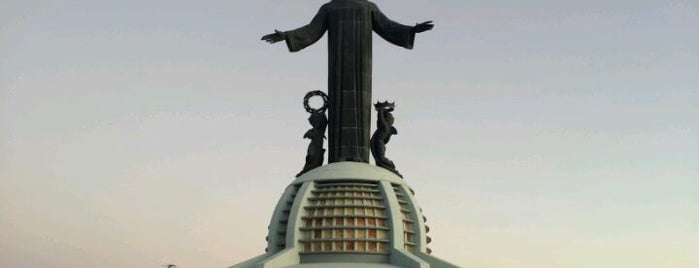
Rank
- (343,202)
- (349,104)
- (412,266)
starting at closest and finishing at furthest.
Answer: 1. (412,266)
2. (343,202)
3. (349,104)

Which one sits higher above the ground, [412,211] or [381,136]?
[381,136]

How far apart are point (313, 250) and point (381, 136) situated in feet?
19.2

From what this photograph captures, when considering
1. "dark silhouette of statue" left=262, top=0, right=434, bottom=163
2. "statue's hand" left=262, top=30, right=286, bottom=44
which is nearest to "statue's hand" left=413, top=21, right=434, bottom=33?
"dark silhouette of statue" left=262, top=0, right=434, bottom=163

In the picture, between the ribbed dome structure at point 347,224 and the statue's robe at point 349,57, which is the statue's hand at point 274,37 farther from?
the ribbed dome structure at point 347,224

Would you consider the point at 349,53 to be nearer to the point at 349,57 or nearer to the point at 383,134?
the point at 349,57

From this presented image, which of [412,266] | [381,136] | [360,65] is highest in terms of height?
[360,65]

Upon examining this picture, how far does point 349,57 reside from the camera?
35.4 m

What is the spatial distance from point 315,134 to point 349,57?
120 inches

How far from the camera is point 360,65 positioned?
116 feet

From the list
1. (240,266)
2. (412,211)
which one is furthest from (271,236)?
(412,211)

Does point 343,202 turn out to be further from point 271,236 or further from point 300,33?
point 300,33

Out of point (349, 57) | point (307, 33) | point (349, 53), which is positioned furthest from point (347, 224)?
point (307, 33)

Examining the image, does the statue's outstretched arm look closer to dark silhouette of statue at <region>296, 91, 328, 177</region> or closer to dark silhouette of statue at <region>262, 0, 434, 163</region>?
dark silhouette of statue at <region>262, 0, 434, 163</region>

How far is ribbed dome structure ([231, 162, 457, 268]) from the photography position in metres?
30.8
